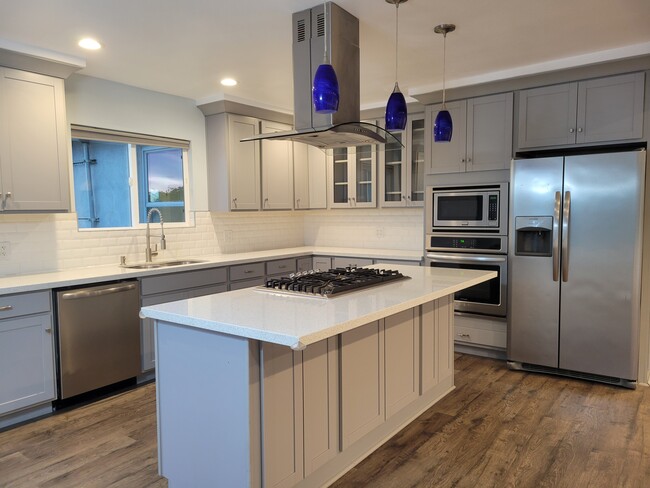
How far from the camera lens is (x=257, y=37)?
314cm

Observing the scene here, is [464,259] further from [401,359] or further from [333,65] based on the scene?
[333,65]

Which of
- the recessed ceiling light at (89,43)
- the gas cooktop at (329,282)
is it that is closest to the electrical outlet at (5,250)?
the recessed ceiling light at (89,43)

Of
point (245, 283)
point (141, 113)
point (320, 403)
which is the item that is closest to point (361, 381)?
point (320, 403)

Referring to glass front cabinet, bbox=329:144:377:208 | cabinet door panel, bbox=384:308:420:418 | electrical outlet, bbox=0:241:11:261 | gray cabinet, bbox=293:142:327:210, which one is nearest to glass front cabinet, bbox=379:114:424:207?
glass front cabinet, bbox=329:144:377:208

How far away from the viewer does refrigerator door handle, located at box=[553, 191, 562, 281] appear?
3676 mm

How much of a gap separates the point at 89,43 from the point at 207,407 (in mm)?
2582

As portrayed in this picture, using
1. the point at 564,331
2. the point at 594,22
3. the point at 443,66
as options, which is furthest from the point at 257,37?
the point at 564,331

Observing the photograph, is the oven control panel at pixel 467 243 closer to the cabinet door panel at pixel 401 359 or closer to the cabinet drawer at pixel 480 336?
the cabinet drawer at pixel 480 336

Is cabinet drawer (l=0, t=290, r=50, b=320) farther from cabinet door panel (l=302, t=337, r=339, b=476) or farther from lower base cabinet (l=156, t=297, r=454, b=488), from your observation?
cabinet door panel (l=302, t=337, r=339, b=476)

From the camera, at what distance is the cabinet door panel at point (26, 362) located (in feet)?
9.71

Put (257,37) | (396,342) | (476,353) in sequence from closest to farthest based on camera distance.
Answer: (396,342), (257,37), (476,353)

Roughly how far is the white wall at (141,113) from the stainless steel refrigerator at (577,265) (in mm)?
3017

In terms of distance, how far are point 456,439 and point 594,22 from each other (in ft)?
8.84

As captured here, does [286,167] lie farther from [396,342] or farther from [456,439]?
[456,439]
